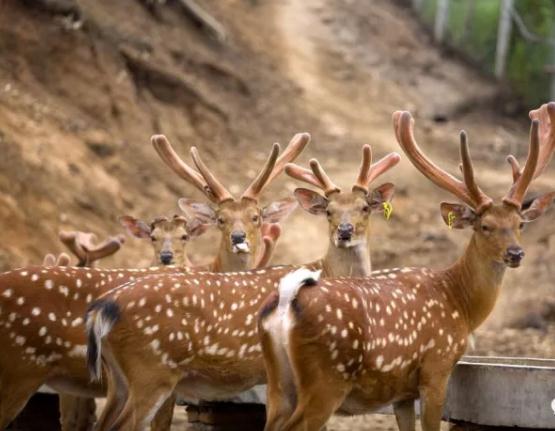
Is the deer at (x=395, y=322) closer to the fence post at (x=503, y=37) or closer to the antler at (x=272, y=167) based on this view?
the antler at (x=272, y=167)

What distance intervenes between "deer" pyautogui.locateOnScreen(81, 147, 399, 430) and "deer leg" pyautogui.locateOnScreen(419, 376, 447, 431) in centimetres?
95

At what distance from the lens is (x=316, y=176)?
9.88 meters

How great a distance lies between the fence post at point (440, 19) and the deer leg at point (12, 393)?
21.2 metres

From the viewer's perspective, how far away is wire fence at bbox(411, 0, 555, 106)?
23.2m

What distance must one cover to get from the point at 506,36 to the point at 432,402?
18.0 m

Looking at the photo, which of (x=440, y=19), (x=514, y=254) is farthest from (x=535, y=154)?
(x=440, y=19)

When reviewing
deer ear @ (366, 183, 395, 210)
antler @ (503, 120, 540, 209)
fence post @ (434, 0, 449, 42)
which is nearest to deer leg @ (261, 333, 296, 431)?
antler @ (503, 120, 540, 209)

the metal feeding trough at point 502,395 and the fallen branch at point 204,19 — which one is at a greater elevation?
the fallen branch at point 204,19

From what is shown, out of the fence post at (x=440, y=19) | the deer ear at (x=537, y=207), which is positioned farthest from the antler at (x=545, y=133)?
the fence post at (x=440, y=19)

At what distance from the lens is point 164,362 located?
25.5ft

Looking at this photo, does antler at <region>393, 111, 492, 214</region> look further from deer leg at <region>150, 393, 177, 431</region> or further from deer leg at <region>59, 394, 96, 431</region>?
deer leg at <region>59, 394, 96, 431</region>

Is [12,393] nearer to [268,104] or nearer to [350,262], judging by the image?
[350,262]

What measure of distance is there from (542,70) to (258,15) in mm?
6842

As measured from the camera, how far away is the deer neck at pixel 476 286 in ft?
27.2
